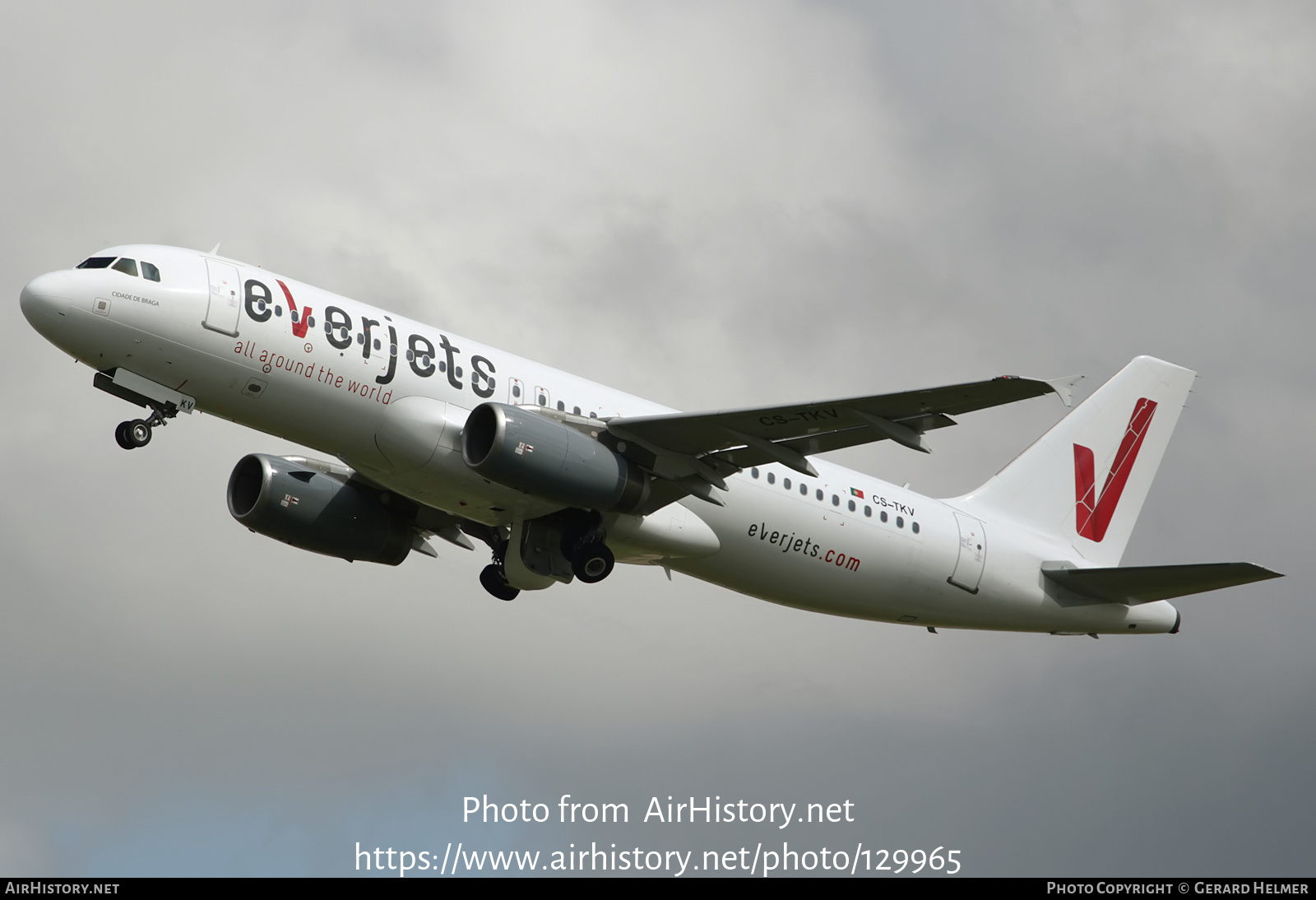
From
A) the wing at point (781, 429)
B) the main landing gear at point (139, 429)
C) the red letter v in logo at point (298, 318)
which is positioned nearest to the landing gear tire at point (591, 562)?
the wing at point (781, 429)

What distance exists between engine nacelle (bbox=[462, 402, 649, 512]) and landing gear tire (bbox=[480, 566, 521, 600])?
259 inches

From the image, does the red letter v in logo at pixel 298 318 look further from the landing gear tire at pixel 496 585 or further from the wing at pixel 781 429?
the landing gear tire at pixel 496 585

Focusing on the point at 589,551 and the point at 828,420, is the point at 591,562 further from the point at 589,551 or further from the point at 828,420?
the point at 828,420

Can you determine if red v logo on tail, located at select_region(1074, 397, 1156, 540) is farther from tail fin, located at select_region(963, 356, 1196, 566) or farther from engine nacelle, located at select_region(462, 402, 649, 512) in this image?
engine nacelle, located at select_region(462, 402, 649, 512)

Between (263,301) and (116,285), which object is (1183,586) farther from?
(116,285)

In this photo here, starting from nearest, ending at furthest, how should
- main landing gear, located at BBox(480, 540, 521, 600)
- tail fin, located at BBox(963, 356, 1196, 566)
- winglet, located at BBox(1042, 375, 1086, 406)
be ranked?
winglet, located at BBox(1042, 375, 1086, 406)
main landing gear, located at BBox(480, 540, 521, 600)
tail fin, located at BBox(963, 356, 1196, 566)

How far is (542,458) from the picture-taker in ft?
95.3

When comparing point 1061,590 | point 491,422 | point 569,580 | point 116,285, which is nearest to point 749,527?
point 569,580

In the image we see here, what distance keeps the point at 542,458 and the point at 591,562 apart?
3.31 m

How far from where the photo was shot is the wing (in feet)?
89.6

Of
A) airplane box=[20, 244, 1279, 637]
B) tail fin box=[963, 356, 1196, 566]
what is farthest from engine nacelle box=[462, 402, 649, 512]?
tail fin box=[963, 356, 1196, 566]

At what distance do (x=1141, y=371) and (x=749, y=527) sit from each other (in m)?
16.1

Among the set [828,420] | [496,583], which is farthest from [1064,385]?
[496,583]

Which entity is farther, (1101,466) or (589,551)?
(1101,466)
